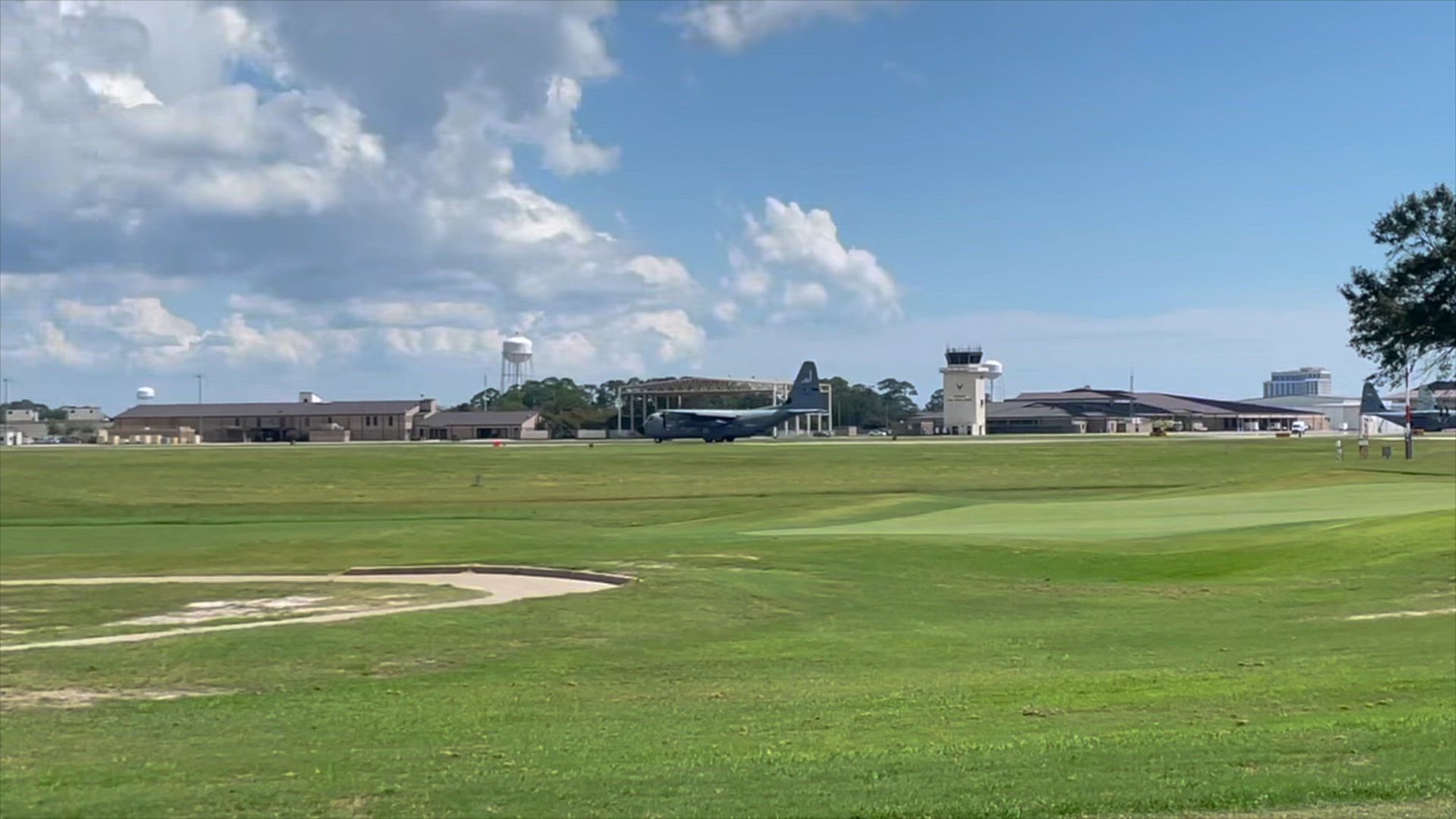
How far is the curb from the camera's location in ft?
79.5

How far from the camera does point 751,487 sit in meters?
60.8

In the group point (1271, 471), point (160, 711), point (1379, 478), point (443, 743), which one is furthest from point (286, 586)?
point (1271, 471)

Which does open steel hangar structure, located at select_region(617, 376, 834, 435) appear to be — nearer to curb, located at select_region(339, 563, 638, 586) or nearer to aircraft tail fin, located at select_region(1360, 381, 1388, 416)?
aircraft tail fin, located at select_region(1360, 381, 1388, 416)

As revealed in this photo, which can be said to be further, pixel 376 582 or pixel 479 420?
pixel 479 420

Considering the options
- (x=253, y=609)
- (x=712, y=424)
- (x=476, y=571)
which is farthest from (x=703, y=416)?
(x=253, y=609)

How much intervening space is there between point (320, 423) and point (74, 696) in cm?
16599

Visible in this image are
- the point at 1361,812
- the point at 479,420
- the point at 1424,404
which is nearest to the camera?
the point at 1361,812

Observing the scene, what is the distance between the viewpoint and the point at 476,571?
82.2 feet

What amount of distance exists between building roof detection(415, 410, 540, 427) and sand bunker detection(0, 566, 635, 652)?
5799 inches

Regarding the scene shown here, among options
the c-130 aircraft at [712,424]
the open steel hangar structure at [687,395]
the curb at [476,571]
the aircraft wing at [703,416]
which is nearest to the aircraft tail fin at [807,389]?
the c-130 aircraft at [712,424]

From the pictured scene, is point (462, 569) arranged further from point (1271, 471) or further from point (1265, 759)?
point (1271, 471)

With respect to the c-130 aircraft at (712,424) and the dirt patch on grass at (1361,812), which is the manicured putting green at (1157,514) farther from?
the c-130 aircraft at (712,424)

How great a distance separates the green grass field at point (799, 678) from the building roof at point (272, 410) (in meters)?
144

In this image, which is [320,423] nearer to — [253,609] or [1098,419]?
[1098,419]
